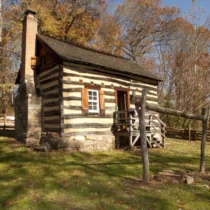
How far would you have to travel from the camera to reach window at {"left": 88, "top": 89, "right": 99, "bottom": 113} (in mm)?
12500

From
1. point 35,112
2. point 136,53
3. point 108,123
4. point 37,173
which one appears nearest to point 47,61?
point 35,112

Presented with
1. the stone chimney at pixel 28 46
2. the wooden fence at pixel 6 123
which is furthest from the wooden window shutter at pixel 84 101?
the wooden fence at pixel 6 123

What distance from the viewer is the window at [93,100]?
1208 cm

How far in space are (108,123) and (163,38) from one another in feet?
68.0

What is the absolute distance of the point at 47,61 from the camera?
12922mm

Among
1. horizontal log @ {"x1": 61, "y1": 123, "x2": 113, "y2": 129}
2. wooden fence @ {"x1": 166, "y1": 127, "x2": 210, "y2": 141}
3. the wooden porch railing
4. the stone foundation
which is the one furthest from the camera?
wooden fence @ {"x1": 166, "y1": 127, "x2": 210, "y2": 141}

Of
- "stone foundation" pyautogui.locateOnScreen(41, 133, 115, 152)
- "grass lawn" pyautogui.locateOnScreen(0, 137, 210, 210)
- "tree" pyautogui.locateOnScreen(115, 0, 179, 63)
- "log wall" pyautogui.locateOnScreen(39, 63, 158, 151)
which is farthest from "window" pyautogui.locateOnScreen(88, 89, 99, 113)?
"tree" pyautogui.locateOnScreen(115, 0, 179, 63)

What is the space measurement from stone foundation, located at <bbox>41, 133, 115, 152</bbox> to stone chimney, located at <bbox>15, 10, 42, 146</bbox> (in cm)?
93

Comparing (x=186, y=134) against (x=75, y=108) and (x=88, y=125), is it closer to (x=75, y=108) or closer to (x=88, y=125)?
(x=88, y=125)

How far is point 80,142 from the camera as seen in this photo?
11.6 m

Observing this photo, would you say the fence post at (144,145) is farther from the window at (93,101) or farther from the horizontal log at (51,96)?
the horizontal log at (51,96)

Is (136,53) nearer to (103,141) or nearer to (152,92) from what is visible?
(152,92)

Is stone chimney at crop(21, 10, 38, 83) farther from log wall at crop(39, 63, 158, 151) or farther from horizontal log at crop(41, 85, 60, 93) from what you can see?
horizontal log at crop(41, 85, 60, 93)

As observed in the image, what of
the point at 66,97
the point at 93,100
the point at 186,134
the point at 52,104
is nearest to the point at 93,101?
the point at 93,100
